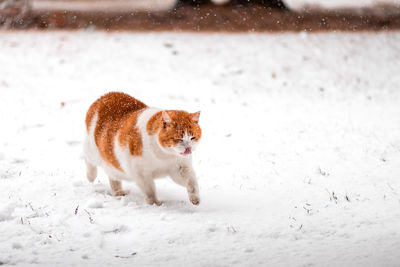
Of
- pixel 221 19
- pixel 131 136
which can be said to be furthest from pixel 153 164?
pixel 221 19

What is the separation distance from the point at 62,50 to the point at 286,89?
604 centimetres

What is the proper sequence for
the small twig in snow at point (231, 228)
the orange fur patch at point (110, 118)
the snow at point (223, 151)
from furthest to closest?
the orange fur patch at point (110, 118), the small twig in snow at point (231, 228), the snow at point (223, 151)

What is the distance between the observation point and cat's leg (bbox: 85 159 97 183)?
17.9 ft

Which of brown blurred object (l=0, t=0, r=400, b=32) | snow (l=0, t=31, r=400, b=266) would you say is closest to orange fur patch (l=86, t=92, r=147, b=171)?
snow (l=0, t=31, r=400, b=266)

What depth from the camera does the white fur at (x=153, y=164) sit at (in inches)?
172

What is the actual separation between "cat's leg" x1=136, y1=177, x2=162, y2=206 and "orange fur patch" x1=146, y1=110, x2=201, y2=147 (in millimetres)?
466

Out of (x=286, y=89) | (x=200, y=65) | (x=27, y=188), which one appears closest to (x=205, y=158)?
(x=27, y=188)

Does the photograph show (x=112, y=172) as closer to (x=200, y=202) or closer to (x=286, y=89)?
(x=200, y=202)

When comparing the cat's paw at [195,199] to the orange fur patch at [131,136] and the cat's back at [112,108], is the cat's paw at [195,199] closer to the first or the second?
the orange fur patch at [131,136]

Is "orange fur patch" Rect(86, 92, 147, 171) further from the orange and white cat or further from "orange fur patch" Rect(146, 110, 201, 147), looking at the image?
"orange fur patch" Rect(146, 110, 201, 147)

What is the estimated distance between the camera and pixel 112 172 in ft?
16.3

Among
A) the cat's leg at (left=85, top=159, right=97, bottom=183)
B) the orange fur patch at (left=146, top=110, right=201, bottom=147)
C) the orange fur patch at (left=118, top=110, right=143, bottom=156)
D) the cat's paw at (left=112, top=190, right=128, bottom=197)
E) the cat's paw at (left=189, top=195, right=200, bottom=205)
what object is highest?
the orange fur patch at (left=146, top=110, right=201, bottom=147)

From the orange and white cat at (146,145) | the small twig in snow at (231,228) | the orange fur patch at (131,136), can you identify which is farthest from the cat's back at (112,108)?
the small twig in snow at (231,228)

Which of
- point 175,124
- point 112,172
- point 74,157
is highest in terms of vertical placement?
point 175,124
